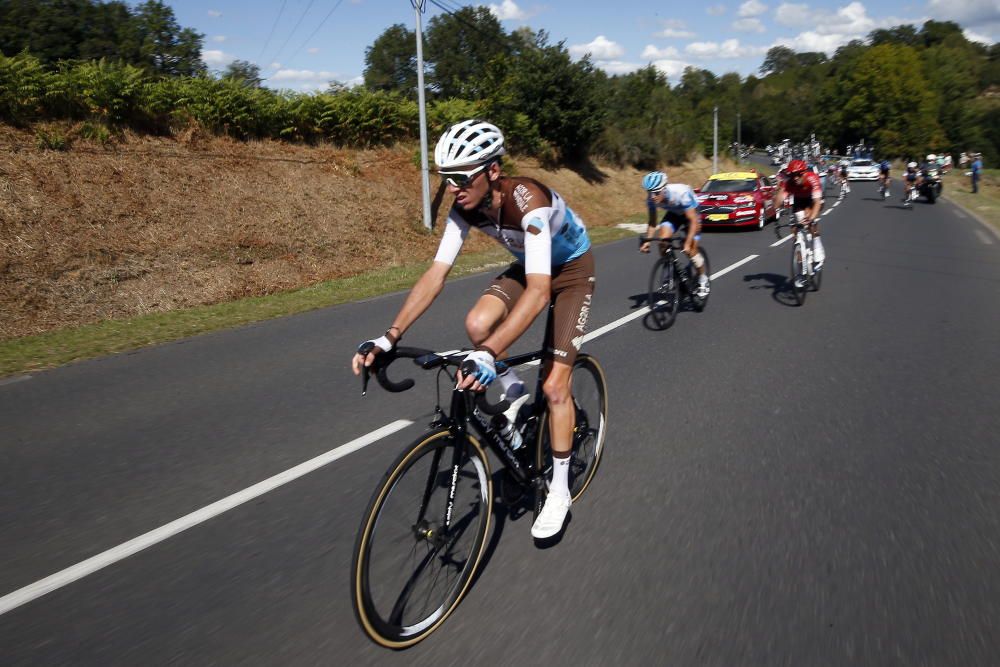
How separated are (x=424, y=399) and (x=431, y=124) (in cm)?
2422

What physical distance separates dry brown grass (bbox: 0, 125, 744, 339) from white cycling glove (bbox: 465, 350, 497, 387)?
432 inches

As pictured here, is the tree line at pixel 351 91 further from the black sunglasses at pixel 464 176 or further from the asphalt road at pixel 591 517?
the black sunglasses at pixel 464 176

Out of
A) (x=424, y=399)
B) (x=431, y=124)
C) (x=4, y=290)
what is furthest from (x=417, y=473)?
(x=431, y=124)

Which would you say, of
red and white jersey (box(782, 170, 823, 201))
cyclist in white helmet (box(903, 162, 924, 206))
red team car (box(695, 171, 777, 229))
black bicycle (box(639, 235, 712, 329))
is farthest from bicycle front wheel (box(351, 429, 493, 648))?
cyclist in white helmet (box(903, 162, 924, 206))

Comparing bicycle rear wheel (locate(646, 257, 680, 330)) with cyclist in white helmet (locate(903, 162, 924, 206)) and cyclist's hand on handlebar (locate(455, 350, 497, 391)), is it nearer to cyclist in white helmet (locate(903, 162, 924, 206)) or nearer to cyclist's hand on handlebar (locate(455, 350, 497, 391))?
cyclist's hand on handlebar (locate(455, 350, 497, 391))

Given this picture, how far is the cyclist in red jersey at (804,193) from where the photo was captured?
11242 millimetres

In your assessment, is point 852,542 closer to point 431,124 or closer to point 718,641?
point 718,641

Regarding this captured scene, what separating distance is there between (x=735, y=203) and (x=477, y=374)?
69.8 feet

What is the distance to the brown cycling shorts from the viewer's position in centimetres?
399

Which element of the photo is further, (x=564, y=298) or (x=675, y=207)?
(x=675, y=207)

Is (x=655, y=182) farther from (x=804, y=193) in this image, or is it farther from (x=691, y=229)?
(x=804, y=193)

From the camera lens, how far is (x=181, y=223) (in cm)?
1683

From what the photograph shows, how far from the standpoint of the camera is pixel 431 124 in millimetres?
29047

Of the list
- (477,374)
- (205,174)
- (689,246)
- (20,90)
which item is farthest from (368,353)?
(205,174)
